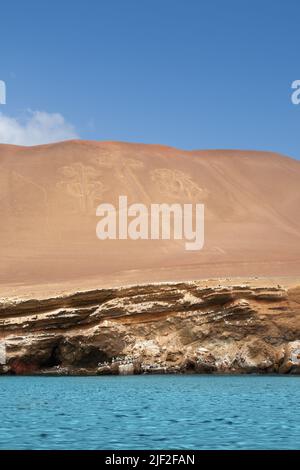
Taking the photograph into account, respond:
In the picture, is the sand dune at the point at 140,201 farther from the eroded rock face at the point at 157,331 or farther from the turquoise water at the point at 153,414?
the turquoise water at the point at 153,414

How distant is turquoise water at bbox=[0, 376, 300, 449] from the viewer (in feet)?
41.7

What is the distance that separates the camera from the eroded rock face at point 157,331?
29719 millimetres

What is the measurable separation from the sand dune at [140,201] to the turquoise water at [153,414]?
25659mm

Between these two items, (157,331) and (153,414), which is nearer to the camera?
(153,414)

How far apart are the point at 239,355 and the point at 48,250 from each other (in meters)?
37.2

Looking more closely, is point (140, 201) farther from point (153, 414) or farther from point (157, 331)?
point (153, 414)

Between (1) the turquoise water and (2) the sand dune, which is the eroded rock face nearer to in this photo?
(1) the turquoise water

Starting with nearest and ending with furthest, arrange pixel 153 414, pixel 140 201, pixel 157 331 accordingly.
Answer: pixel 153 414 → pixel 157 331 → pixel 140 201

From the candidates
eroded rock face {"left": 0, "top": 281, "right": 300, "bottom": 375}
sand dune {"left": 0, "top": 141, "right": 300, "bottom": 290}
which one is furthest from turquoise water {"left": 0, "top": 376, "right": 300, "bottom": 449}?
sand dune {"left": 0, "top": 141, "right": 300, "bottom": 290}

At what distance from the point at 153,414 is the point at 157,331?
1481 centimetres

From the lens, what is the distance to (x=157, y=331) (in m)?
31.1

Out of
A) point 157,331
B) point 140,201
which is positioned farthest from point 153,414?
point 140,201
